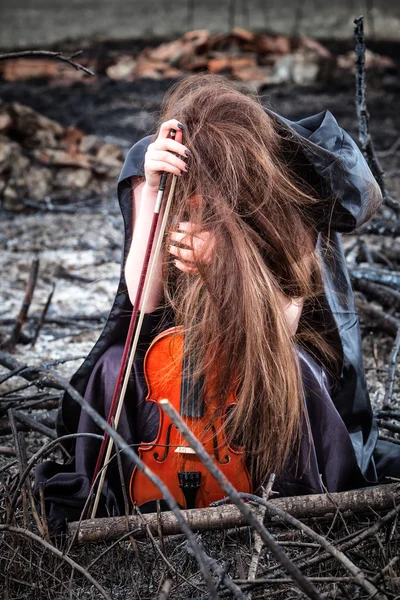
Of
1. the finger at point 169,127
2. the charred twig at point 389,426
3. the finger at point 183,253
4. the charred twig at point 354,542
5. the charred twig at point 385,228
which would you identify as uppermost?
the finger at point 169,127

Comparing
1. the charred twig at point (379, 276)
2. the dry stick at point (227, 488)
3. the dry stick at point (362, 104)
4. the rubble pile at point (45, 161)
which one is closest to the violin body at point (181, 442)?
the dry stick at point (227, 488)

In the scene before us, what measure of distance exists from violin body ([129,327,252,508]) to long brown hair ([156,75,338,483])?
0.14ft

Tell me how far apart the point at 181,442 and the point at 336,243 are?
Answer: 825 mm

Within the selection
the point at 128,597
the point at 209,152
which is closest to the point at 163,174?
the point at 209,152

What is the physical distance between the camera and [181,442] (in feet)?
5.89

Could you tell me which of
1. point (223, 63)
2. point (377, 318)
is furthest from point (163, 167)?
point (223, 63)

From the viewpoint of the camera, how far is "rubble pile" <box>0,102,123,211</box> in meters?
7.58

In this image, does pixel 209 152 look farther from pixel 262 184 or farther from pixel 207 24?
pixel 207 24

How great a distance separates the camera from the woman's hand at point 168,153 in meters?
1.70

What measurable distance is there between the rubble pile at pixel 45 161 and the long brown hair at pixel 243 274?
17.9ft

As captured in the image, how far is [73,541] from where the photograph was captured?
64.2 inches

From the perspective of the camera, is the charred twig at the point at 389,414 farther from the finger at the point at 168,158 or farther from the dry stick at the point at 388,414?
the finger at the point at 168,158

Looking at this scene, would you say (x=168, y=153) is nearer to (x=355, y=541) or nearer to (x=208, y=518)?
(x=208, y=518)

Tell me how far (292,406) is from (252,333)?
0.76 feet
